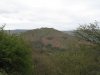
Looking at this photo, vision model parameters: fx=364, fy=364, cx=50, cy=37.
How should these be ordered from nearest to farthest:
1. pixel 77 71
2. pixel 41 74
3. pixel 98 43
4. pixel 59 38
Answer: pixel 41 74 < pixel 77 71 < pixel 98 43 < pixel 59 38

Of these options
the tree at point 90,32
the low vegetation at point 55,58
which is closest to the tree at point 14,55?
the low vegetation at point 55,58

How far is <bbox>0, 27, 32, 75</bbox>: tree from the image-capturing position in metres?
23.9

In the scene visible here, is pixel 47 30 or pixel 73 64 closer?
pixel 73 64

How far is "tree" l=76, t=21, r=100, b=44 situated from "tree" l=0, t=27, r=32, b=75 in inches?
418

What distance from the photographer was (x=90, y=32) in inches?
1385

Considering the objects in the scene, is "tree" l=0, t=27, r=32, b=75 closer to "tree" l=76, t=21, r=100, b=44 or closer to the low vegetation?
the low vegetation

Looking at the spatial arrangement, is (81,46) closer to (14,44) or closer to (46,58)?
(46,58)

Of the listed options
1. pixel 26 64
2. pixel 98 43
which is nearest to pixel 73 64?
pixel 98 43

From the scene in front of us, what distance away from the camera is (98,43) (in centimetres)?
3447

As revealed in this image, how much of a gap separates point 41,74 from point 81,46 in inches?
247

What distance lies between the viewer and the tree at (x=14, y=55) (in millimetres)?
23906

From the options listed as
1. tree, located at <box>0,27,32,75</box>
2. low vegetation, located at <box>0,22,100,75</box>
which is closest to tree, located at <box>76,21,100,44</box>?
low vegetation, located at <box>0,22,100,75</box>

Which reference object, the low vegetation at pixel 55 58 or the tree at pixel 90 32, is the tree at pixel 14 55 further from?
the tree at pixel 90 32

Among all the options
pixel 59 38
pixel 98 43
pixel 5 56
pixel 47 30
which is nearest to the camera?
pixel 5 56
